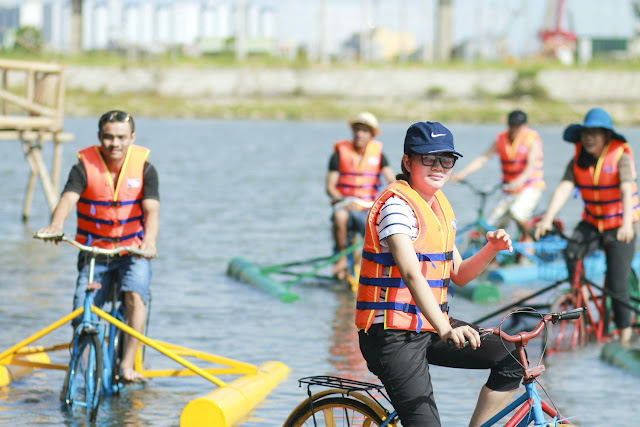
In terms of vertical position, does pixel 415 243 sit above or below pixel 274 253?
above

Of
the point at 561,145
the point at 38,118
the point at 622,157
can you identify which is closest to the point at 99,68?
the point at 561,145

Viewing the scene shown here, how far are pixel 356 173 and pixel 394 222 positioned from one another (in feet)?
27.0

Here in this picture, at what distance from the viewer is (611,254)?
32.4ft

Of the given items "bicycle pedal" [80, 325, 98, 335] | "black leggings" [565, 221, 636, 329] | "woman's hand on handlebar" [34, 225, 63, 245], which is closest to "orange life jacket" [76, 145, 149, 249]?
"woman's hand on handlebar" [34, 225, 63, 245]

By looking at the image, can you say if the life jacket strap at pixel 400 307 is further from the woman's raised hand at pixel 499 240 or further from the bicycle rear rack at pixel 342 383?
the woman's raised hand at pixel 499 240

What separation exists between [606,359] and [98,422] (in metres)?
4.61

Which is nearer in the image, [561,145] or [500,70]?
[561,145]

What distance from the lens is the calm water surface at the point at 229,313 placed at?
827 cm

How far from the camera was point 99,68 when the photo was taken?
101 meters

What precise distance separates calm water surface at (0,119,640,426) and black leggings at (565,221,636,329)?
0.59 meters

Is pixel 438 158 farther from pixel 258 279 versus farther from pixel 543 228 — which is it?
pixel 258 279

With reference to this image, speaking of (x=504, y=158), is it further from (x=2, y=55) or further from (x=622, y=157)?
(x=2, y=55)

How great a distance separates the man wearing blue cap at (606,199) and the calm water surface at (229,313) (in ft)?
2.62

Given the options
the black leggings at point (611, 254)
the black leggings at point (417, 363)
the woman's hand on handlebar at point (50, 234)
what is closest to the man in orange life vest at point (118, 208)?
the woman's hand on handlebar at point (50, 234)
